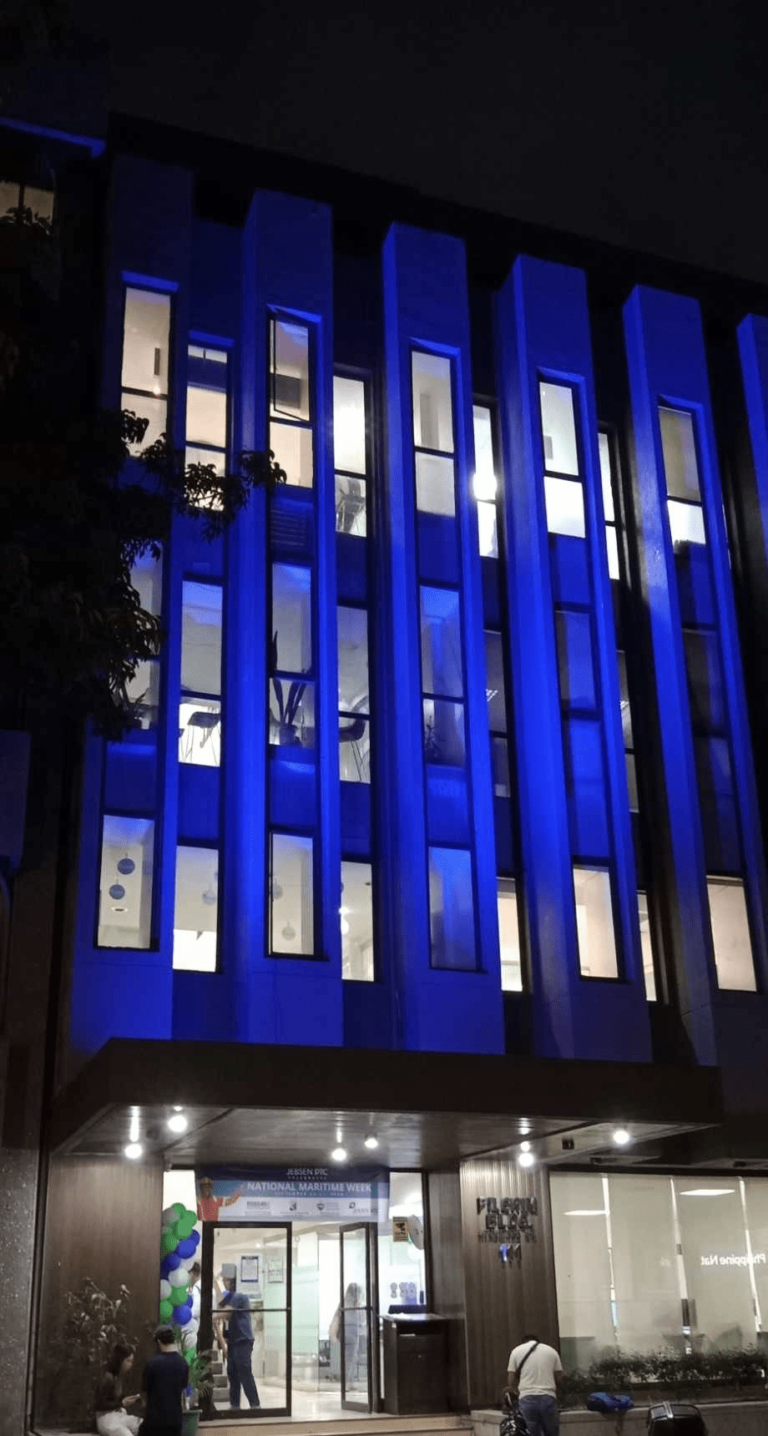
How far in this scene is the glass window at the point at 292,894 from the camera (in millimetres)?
18359

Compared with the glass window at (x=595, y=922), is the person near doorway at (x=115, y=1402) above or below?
below

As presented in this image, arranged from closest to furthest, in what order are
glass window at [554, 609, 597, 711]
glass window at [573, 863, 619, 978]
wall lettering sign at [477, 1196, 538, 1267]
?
wall lettering sign at [477, 1196, 538, 1267]
glass window at [573, 863, 619, 978]
glass window at [554, 609, 597, 711]

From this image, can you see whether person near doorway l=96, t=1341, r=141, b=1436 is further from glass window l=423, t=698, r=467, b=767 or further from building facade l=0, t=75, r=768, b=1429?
glass window l=423, t=698, r=467, b=767

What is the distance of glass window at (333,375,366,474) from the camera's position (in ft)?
71.9

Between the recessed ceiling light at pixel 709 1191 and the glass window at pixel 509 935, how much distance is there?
15.3 ft

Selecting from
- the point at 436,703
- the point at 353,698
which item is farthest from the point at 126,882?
the point at 436,703

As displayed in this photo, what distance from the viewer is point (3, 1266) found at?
1630 cm

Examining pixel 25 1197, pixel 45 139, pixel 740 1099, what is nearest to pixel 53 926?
pixel 25 1197

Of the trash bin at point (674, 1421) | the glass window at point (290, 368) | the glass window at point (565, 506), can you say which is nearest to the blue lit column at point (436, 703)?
the glass window at point (290, 368)

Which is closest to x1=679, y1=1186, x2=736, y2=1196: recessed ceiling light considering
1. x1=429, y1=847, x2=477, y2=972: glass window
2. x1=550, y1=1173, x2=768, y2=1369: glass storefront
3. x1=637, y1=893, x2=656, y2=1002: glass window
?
x1=550, y1=1173, x2=768, y2=1369: glass storefront

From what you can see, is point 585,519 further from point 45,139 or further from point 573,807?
point 45,139

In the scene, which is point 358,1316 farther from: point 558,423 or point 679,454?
point 679,454

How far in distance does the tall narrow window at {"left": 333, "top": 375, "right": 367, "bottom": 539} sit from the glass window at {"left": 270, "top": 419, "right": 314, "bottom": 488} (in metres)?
0.59

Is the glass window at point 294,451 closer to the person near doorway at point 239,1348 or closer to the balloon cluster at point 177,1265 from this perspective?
the balloon cluster at point 177,1265
